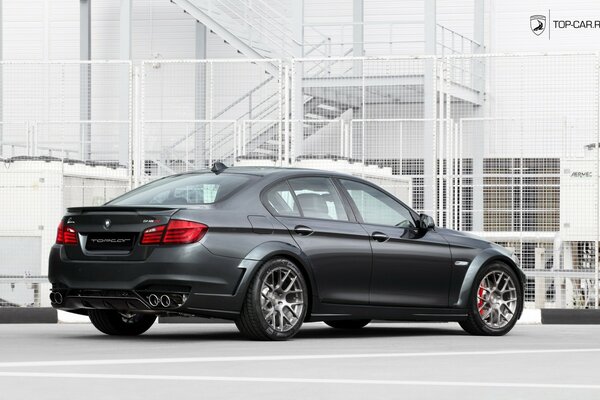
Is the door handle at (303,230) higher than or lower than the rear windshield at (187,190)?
lower

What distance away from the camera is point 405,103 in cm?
2695

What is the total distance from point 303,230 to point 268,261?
47 cm

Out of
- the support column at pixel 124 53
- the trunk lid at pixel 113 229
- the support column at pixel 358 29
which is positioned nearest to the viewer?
the trunk lid at pixel 113 229

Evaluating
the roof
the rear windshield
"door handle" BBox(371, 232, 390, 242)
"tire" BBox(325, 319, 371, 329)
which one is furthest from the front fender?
the rear windshield

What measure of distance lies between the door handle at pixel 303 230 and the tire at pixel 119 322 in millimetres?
1487

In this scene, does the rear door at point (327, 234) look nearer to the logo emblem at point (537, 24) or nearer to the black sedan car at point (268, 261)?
the black sedan car at point (268, 261)

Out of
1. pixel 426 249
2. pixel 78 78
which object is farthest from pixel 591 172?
pixel 78 78

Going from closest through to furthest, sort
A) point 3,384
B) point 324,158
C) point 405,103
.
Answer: point 3,384, point 324,158, point 405,103

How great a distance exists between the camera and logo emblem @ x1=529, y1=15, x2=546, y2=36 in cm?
3062

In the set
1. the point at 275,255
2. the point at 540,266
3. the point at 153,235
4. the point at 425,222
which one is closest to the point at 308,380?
the point at 153,235

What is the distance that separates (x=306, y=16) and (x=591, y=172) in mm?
13716

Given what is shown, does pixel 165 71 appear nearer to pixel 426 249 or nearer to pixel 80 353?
pixel 426 249

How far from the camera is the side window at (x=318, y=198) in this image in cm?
1128

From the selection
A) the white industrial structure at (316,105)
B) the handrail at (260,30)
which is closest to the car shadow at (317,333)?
the white industrial structure at (316,105)
